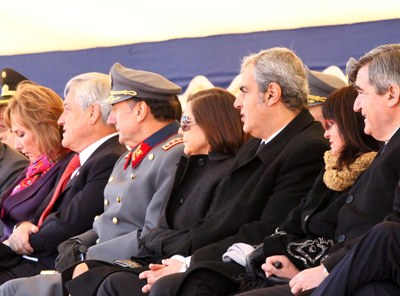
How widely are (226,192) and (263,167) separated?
8.8 inches

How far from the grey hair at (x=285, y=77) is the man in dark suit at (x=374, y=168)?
1.92 ft

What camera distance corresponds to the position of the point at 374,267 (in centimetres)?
299

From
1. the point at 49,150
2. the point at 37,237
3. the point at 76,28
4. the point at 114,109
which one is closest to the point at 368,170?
the point at 114,109

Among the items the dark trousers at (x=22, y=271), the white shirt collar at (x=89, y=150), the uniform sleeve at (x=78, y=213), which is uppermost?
the white shirt collar at (x=89, y=150)

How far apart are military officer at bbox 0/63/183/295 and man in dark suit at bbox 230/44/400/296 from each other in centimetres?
138

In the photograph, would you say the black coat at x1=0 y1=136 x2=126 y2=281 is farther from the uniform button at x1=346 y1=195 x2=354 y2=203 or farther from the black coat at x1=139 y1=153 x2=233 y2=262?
the uniform button at x1=346 y1=195 x2=354 y2=203

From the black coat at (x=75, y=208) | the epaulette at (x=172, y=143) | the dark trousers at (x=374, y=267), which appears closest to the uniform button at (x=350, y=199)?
the dark trousers at (x=374, y=267)

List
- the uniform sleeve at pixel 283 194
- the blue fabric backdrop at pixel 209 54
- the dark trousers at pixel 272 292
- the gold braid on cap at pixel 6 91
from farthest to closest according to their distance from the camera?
the gold braid on cap at pixel 6 91 < the blue fabric backdrop at pixel 209 54 < the uniform sleeve at pixel 283 194 < the dark trousers at pixel 272 292

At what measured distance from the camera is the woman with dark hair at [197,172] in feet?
15.0

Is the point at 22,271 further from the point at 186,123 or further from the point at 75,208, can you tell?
the point at 186,123

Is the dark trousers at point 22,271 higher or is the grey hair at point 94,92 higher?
the grey hair at point 94,92

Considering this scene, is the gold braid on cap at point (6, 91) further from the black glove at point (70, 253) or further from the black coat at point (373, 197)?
the black coat at point (373, 197)

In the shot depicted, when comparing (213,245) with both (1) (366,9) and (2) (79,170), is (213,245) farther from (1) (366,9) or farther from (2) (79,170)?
(1) (366,9)

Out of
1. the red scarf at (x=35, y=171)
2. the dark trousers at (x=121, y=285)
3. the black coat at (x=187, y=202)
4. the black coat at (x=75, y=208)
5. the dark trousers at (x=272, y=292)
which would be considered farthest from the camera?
the red scarf at (x=35, y=171)
